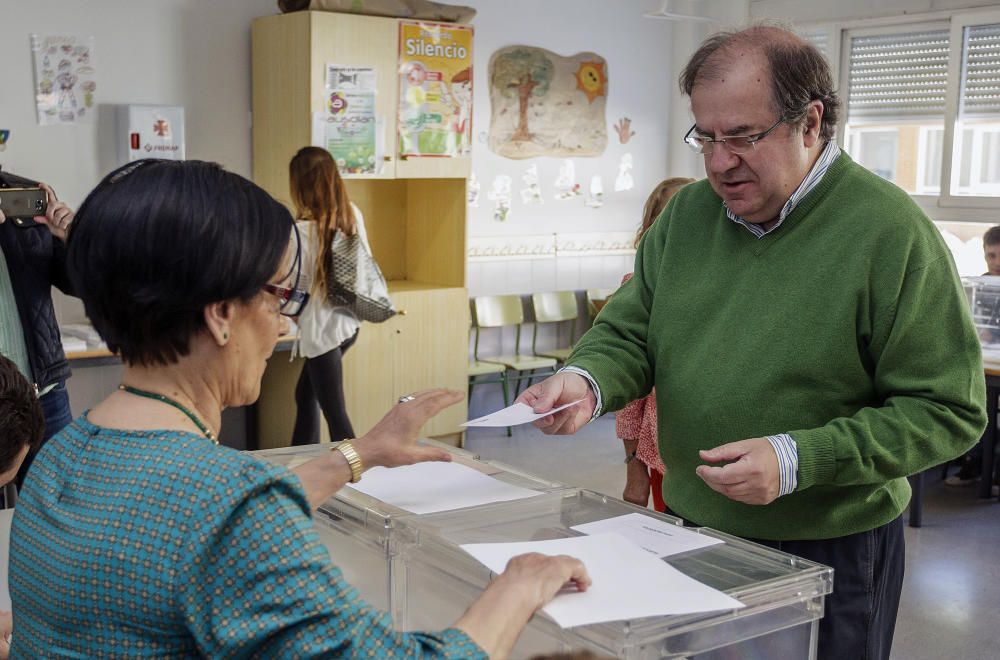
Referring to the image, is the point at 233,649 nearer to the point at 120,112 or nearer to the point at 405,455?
the point at 405,455

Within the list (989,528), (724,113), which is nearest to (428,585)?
(724,113)

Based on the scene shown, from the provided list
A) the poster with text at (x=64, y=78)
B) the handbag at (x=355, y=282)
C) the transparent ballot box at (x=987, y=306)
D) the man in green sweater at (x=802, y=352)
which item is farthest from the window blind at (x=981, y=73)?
the man in green sweater at (x=802, y=352)

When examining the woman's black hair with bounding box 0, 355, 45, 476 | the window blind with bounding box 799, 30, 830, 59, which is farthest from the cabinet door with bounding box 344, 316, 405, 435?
the woman's black hair with bounding box 0, 355, 45, 476

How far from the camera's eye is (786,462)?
1.63 m

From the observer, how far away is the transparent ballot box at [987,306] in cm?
504

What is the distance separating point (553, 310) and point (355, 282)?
2337mm

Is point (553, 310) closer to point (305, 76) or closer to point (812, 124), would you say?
point (305, 76)

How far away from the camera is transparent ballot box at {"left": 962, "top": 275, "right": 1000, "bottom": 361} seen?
5039 mm

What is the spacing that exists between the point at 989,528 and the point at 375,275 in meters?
3.01

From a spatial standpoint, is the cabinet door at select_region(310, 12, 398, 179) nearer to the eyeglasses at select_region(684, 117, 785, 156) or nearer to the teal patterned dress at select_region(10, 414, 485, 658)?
the eyeglasses at select_region(684, 117, 785, 156)

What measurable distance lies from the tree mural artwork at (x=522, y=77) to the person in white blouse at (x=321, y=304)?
2.07 meters

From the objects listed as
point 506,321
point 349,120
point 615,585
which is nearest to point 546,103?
point 506,321

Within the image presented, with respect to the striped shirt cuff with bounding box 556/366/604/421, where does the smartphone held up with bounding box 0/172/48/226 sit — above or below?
above

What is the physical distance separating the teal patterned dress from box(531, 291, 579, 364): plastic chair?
5790 mm
